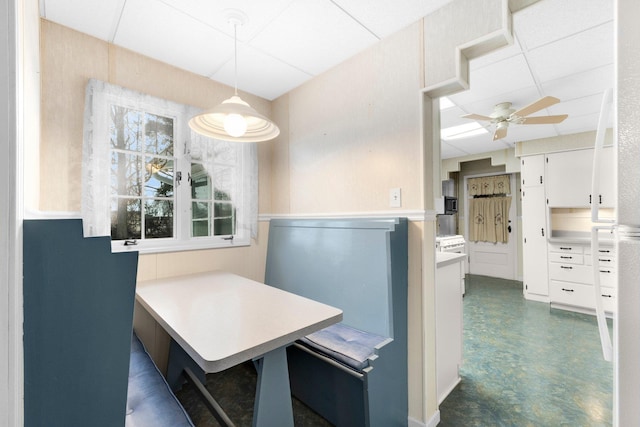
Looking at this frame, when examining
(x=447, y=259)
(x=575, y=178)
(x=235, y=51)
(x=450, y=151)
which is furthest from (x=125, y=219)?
(x=575, y=178)

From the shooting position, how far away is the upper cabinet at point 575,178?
3838 millimetres

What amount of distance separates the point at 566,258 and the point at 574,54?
3.13 meters

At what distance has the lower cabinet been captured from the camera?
3.61m

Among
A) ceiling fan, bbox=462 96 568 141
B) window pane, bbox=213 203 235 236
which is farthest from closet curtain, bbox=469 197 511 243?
window pane, bbox=213 203 235 236

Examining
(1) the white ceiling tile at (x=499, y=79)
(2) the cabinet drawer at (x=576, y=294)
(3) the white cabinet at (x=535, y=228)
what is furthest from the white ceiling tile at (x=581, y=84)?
(2) the cabinet drawer at (x=576, y=294)

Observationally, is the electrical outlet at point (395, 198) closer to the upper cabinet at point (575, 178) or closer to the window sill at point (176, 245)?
the window sill at point (176, 245)

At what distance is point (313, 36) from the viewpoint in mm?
1917

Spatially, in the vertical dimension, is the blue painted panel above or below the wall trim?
below

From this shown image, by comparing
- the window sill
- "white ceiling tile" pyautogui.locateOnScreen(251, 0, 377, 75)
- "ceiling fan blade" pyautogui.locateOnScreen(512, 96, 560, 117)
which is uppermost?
"white ceiling tile" pyautogui.locateOnScreen(251, 0, 377, 75)

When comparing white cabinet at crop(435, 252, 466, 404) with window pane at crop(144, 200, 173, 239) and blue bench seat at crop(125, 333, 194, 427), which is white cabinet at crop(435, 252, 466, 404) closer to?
blue bench seat at crop(125, 333, 194, 427)

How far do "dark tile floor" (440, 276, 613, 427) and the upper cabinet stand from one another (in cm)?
163

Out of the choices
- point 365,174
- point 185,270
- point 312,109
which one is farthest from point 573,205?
point 185,270

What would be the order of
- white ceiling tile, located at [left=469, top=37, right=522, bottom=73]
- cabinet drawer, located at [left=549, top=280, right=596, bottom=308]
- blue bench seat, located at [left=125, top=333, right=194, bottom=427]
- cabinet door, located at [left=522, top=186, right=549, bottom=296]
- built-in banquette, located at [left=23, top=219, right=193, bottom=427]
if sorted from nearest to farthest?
built-in banquette, located at [left=23, top=219, right=193, bottom=427], blue bench seat, located at [left=125, top=333, right=194, bottom=427], white ceiling tile, located at [left=469, top=37, right=522, bottom=73], cabinet drawer, located at [left=549, top=280, right=596, bottom=308], cabinet door, located at [left=522, top=186, right=549, bottom=296]

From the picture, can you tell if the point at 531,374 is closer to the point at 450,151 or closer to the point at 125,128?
the point at 125,128
